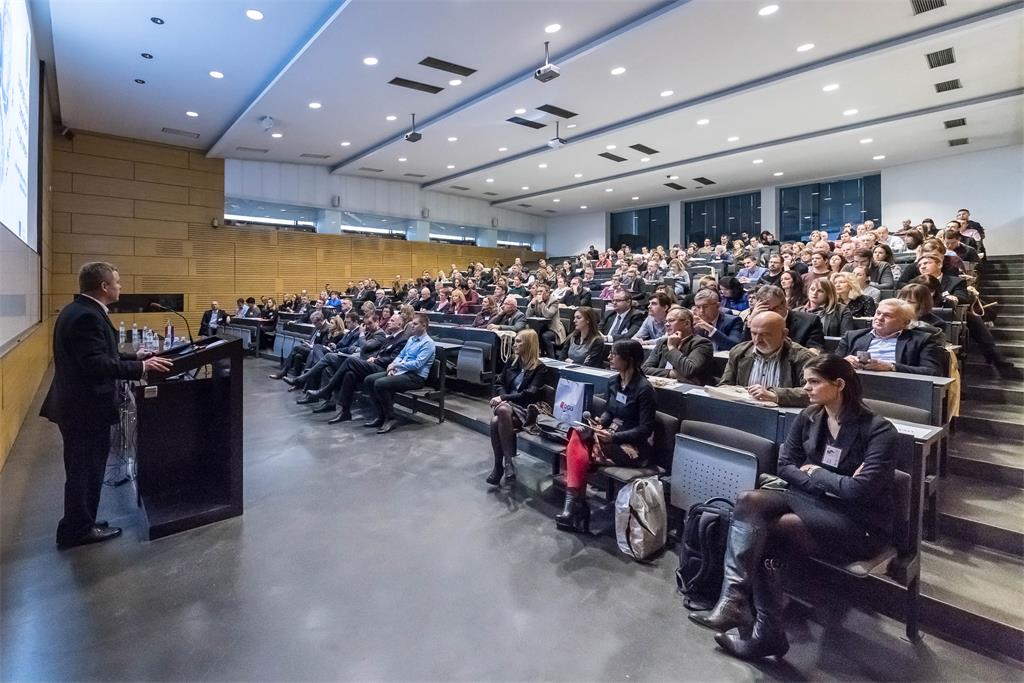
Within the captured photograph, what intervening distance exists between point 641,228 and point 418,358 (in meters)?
14.1

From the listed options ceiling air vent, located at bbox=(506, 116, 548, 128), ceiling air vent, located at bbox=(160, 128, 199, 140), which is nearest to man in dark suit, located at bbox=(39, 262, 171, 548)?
ceiling air vent, located at bbox=(506, 116, 548, 128)

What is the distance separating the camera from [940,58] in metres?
6.37

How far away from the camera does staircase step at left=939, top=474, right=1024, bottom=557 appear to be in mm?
2170

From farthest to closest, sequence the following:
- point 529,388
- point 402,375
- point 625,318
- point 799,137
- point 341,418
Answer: point 799,137, point 341,418, point 402,375, point 625,318, point 529,388

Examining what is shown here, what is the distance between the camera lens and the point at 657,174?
12.6 meters

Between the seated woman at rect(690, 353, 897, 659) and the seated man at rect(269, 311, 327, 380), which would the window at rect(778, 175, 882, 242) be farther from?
the seated woman at rect(690, 353, 897, 659)

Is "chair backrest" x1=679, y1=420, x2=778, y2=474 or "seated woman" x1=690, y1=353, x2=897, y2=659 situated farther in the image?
"chair backrest" x1=679, y1=420, x2=778, y2=474

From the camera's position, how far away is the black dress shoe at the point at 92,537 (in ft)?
8.02

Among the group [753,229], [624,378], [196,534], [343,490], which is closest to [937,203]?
[753,229]

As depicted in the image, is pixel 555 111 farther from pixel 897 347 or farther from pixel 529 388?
pixel 897 347

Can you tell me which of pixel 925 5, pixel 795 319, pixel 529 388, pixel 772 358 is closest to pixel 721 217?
pixel 925 5

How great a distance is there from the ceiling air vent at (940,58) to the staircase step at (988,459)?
5781 millimetres

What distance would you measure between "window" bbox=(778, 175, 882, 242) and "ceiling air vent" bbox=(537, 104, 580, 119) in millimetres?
8167

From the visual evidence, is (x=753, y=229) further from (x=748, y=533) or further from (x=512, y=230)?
(x=748, y=533)
